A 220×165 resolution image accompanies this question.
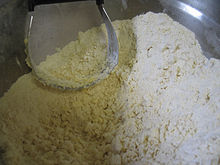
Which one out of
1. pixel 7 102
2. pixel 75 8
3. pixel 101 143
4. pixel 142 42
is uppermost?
pixel 75 8

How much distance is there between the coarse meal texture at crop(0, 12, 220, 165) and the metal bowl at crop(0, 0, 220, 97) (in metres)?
0.07

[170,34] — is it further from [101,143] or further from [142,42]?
[101,143]

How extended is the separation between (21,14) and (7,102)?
1.20ft

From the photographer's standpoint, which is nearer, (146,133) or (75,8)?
(146,133)

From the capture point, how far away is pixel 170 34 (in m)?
0.90

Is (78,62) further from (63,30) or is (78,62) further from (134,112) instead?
(134,112)

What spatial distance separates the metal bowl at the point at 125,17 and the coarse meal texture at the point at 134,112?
7 cm

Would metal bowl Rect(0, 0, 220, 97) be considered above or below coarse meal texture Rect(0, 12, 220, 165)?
above

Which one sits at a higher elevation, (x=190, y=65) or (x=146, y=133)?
(x=190, y=65)

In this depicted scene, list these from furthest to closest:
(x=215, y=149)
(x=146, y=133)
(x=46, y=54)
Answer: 1. (x=46, y=54)
2. (x=146, y=133)
3. (x=215, y=149)

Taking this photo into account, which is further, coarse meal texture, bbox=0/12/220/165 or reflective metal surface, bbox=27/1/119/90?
reflective metal surface, bbox=27/1/119/90

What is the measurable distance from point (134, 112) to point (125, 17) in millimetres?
533

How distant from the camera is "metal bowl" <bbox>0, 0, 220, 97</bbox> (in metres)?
0.79

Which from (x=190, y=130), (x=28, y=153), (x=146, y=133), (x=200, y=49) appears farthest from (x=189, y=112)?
(x=28, y=153)
